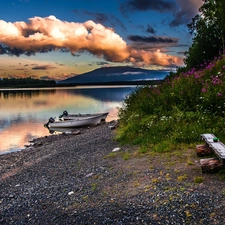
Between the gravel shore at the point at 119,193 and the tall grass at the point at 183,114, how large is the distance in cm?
110

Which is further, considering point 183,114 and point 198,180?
point 183,114

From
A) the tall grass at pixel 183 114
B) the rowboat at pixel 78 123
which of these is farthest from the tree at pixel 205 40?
the tall grass at pixel 183 114

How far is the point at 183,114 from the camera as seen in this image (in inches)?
468

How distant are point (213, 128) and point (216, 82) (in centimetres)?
298

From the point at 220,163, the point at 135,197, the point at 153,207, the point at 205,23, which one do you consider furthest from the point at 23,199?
the point at 205,23

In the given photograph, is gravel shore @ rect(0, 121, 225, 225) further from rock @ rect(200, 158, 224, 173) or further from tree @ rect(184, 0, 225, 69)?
tree @ rect(184, 0, 225, 69)

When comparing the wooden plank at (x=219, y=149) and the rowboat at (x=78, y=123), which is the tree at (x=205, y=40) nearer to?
the rowboat at (x=78, y=123)

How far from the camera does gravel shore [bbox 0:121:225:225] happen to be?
224 inches

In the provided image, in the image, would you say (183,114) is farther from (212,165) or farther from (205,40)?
(205,40)

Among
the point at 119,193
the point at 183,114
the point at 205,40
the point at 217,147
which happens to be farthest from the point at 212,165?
the point at 205,40

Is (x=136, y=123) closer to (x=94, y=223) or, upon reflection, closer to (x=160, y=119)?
(x=160, y=119)

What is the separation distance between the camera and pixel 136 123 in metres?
13.1

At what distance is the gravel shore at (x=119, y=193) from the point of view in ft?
18.7

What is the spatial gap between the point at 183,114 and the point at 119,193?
5.86 m
